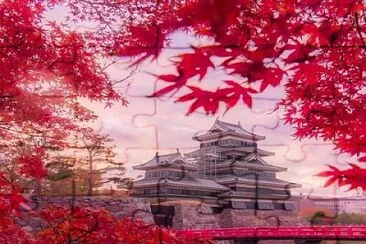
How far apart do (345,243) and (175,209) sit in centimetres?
1376

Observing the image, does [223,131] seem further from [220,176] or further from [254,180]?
[254,180]

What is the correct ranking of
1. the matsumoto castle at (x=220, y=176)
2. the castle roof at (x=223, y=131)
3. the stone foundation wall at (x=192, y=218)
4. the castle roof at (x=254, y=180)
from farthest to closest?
the castle roof at (x=223, y=131) → the castle roof at (x=254, y=180) → the matsumoto castle at (x=220, y=176) → the stone foundation wall at (x=192, y=218)

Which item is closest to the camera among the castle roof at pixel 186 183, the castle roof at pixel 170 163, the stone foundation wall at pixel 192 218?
the stone foundation wall at pixel 192 218

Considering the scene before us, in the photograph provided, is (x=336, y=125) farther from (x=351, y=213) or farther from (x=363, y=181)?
(x=351, y=213)

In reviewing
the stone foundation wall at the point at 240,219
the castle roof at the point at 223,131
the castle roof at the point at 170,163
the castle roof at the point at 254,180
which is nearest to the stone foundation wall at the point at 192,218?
the stone foundation wall at the point at 240,219

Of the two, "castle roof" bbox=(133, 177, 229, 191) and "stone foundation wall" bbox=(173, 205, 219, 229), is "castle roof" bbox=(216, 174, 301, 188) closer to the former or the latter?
"castle roof" bbox=(133, 177, 229, 191)

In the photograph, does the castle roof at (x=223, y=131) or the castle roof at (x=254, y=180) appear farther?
the castle roof at (x=223, y=131)

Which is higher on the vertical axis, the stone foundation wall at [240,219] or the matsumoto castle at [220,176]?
the matsumoto castle at [220,176]

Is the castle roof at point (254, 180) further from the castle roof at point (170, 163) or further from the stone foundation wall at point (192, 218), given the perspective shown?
the stone foundation wall at point (192, 218)

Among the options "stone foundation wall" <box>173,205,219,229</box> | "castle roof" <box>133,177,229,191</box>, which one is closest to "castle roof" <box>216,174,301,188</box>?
"castle roof" <box>133,177,229,191</box>

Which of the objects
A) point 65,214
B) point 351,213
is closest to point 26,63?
point 65,214

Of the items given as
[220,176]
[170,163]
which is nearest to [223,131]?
[220,176]

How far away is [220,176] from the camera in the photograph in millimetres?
39031

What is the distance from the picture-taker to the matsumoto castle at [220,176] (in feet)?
108
